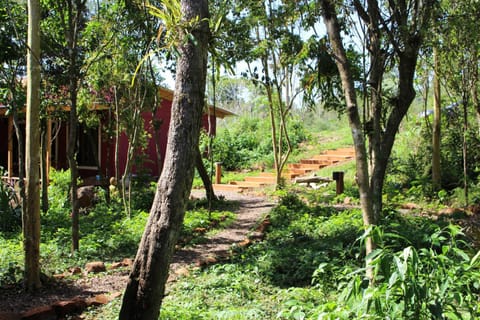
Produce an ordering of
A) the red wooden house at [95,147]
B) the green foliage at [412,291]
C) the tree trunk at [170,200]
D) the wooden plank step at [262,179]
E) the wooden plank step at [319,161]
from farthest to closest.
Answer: the wooden plank step at [319,161] → the wooden plank step at [262,179] → the red wooden house at [95,147] → the tree trunk at [170,200] → the green foliage at [412,291]

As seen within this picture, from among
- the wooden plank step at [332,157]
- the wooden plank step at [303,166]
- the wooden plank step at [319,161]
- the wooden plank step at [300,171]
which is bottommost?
the wooden plank step at [300,171]

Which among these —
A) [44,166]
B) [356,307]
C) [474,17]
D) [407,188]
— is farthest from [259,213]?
[356,307]

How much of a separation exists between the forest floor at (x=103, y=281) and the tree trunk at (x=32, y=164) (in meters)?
0.22

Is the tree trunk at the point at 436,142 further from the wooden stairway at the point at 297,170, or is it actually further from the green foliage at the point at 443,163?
the wooden stairway at the point at 297,170

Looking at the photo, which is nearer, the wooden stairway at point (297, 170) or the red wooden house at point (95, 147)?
the wooden stairway at point (297, 170)

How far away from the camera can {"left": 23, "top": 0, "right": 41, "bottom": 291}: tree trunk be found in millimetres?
5621

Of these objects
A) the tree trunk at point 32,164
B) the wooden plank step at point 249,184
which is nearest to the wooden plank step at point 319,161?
the wooden plank step at point 249,184

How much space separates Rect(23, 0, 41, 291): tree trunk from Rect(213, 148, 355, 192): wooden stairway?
10.5m

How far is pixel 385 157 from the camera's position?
6066 millimetres

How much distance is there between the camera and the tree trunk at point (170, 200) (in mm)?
3496

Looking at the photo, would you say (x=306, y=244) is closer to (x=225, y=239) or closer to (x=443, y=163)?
(x=225, y=239)

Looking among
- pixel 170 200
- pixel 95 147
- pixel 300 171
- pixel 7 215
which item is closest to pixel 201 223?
pixel 7 215

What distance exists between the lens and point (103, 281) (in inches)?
243

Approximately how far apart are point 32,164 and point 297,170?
13765mm
